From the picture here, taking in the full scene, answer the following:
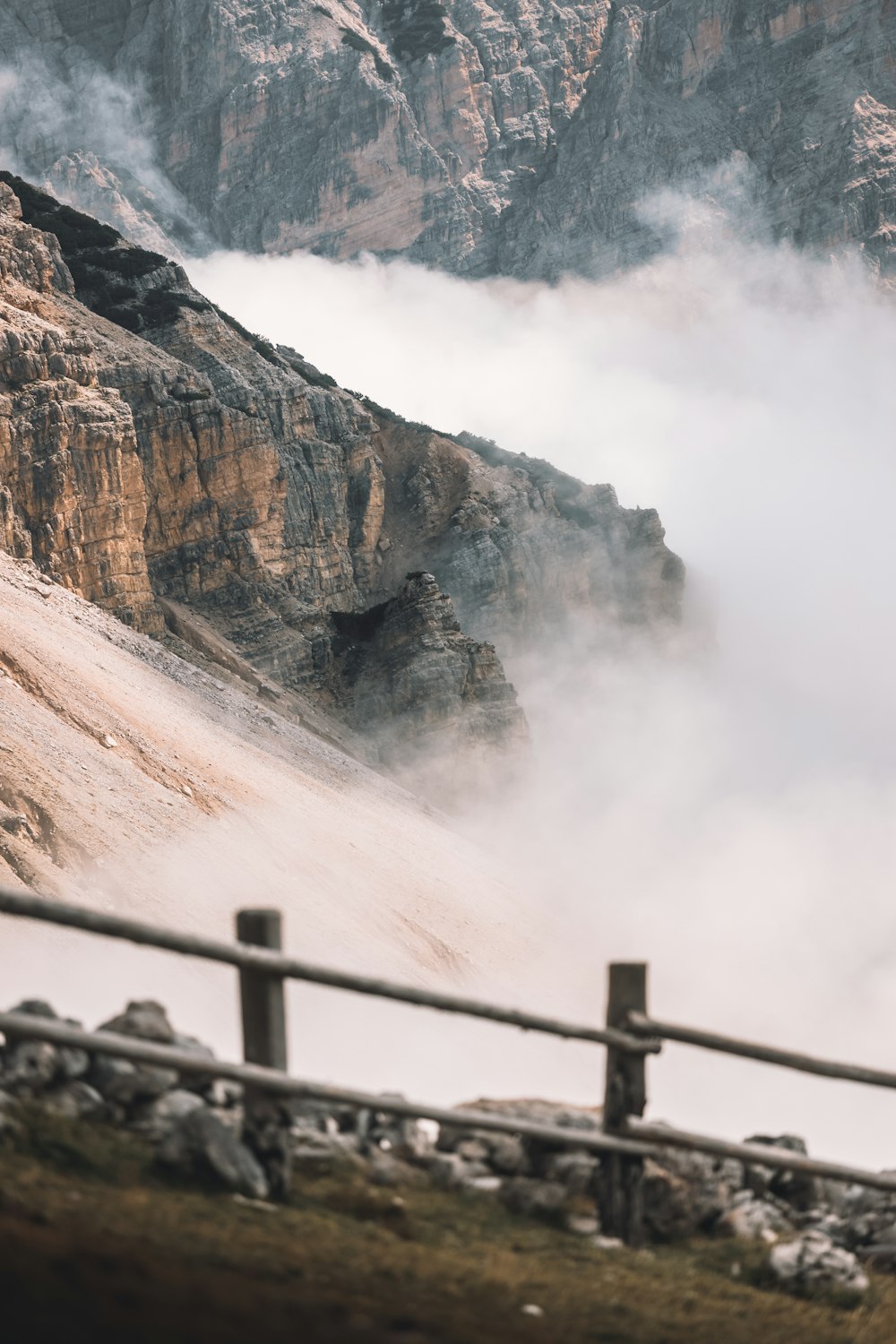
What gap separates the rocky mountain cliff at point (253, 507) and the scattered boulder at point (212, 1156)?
193 ft

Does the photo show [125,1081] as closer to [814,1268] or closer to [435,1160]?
[435,1160]

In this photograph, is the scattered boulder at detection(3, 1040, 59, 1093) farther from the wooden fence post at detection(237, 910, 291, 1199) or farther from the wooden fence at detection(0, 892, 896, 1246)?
the wooden fence post at detection(237, 910, 291, 1199)

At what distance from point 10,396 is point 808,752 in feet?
331

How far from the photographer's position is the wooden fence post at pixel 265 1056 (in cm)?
880

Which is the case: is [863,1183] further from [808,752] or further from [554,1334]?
[808,752]

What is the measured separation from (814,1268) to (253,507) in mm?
76571

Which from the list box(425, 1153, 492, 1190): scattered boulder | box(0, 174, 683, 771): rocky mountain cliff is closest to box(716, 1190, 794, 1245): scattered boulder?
box(425, 1153, 492, 1190): scattered boulder

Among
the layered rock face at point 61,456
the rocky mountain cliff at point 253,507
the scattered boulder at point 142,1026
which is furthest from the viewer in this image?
the rocky mountain cliff at point 253,507

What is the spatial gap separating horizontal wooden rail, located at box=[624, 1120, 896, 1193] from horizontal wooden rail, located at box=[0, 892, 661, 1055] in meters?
0.53

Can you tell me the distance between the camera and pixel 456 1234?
9.09 metres

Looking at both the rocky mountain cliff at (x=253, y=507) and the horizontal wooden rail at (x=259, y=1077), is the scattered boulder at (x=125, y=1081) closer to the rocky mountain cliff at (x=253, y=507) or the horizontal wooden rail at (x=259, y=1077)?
the horizontal wooden rail at (x=259, y=1077)

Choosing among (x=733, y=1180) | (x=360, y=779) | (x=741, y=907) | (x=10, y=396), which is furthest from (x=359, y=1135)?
(x=741, y=907)

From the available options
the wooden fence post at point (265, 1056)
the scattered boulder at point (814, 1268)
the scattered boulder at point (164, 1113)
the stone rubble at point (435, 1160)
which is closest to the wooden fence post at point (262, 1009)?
the wooden fence post at point (265, 1056)

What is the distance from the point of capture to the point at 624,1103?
9883 millimetres
